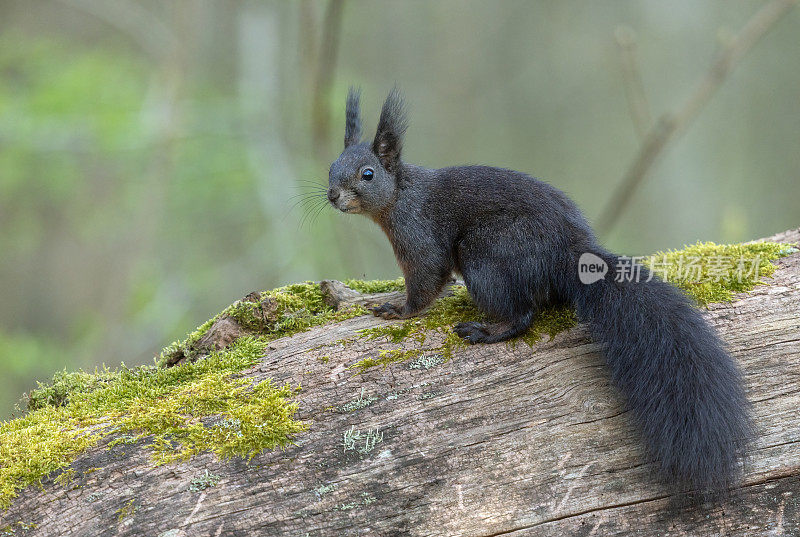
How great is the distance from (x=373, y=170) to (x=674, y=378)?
66.4 inches

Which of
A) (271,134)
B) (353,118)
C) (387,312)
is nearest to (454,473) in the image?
(387,312)

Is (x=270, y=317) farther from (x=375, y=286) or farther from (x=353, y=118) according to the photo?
(x=353, y=118)

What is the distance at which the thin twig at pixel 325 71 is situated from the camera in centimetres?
445

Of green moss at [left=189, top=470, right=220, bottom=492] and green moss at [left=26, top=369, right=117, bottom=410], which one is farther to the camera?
green moss at [left=26, top=369, right=117, bottom=410]

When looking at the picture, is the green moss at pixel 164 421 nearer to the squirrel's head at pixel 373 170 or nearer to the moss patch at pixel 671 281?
the moss patch at pixel 671 281

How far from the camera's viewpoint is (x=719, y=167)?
29.2ft

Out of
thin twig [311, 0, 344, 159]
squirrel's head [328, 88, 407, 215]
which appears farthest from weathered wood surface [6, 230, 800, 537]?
thin twig [311, 0, 344, 159]

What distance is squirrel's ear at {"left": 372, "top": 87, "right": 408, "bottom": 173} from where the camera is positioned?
3.22 metres

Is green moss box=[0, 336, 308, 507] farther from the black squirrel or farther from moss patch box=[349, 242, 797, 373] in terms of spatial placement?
the black squirrel

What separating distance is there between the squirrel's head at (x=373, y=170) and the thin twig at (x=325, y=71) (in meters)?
1.46

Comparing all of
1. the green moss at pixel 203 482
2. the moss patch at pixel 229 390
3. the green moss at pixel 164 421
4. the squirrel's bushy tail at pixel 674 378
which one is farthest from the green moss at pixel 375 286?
the green moss at pixel 203 482

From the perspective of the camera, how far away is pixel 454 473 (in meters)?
2.29

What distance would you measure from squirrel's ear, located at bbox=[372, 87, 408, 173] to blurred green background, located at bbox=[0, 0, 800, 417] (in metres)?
1.85

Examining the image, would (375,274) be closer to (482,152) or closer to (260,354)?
(482,152)
